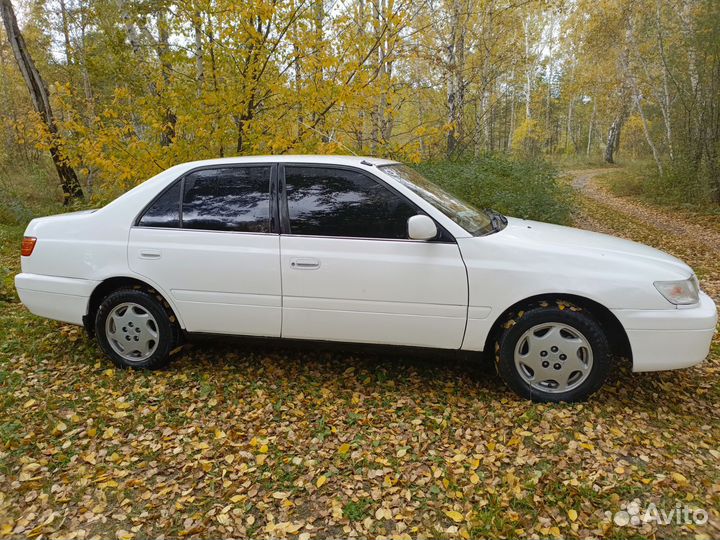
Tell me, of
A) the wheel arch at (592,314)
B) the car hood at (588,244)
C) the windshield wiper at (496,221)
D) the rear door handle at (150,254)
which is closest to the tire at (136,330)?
the rear door handle at (150,254)

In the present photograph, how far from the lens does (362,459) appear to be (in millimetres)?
2943

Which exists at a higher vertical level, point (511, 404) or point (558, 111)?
point (558, 111)

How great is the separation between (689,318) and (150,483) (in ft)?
11.5

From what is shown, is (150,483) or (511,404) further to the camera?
(511,404)

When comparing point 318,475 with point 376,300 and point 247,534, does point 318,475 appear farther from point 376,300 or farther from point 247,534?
point 376,300

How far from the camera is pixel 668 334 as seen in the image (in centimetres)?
315

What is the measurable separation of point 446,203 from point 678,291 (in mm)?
1667

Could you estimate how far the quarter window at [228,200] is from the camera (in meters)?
3.64

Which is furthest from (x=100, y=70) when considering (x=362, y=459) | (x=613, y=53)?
(x=613, y=53)

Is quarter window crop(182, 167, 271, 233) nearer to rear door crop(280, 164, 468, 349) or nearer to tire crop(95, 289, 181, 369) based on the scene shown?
rear door crop(280, 164, 468, 349)

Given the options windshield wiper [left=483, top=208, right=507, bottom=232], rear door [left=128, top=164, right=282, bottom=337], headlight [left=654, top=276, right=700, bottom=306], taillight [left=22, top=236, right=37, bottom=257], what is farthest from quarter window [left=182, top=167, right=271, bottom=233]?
headlight [left=654, top=276, right=700, bottom=306]

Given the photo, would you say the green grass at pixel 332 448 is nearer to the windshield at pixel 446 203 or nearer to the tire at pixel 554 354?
the tire at pixel 554 354

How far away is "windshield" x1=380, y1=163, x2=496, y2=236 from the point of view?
3.51m

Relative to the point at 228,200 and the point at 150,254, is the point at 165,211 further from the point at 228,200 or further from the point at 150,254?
the point at 228,200
